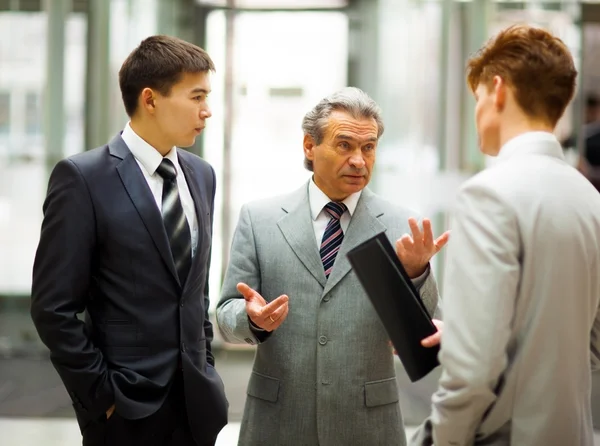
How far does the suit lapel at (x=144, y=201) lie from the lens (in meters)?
2.47

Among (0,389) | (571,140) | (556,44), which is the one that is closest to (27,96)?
(0,389)

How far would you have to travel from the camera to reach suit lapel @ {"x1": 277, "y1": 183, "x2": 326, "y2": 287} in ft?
8.81

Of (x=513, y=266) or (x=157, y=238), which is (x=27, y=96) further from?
(x=513, y=266)

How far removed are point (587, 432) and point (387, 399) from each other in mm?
802

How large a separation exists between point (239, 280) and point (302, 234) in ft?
0.78

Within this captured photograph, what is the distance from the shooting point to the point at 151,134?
2596 millimetres

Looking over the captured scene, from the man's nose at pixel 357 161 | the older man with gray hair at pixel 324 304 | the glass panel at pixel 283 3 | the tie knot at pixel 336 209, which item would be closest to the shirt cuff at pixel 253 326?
the older man with gray hair at pixel 324 304

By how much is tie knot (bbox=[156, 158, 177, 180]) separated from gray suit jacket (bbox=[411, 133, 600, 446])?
1003 mm

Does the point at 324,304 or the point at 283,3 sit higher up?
the point at 283,3

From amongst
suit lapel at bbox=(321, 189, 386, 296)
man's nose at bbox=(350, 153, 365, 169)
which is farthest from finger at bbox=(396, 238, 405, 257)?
man's nose at bbox=(350, 153, 365, 169)

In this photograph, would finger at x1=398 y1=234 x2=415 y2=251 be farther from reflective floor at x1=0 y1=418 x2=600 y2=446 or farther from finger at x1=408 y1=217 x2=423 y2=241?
reflective floor at x1=0 y1=418 x2=600 y2=446

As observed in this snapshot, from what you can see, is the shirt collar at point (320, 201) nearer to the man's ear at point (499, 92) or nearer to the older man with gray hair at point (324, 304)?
the older man with gray hair at point (324, 304)

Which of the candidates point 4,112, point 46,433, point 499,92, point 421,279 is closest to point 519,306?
point 499,92

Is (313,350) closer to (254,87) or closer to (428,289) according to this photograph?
(428,289)
